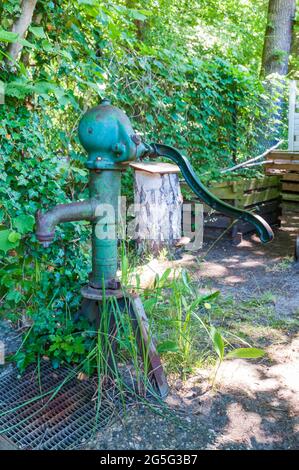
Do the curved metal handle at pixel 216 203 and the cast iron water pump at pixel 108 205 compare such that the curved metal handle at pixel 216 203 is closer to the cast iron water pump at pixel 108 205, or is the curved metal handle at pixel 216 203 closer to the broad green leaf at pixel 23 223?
the cast iron water pump at pixel 108 205

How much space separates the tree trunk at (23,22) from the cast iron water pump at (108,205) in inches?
26.0

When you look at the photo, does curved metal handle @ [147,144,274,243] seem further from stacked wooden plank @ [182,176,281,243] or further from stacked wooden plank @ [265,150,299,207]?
stacked wooden plank @ [265,150,299,207]

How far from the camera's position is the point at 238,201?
Result: 550 cm

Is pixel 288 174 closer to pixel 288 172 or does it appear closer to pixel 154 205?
pixel 288 172

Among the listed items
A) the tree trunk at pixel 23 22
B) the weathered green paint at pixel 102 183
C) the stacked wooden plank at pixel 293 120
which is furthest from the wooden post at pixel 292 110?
Answer: the weathered green paint at pixel 102 183

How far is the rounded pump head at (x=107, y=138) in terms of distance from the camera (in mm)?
1807

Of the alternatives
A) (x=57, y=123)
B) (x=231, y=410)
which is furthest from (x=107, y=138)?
(x=57, y=123)

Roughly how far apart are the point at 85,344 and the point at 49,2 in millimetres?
1783

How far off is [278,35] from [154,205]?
539 cm

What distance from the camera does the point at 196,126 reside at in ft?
18.5

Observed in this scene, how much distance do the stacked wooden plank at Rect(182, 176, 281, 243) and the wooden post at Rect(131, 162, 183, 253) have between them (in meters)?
0.86

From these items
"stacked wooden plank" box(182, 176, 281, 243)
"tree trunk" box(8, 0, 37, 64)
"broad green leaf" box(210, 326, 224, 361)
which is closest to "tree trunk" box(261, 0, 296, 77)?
"stacked wooden plank" box(182, 176, 281, 243)
